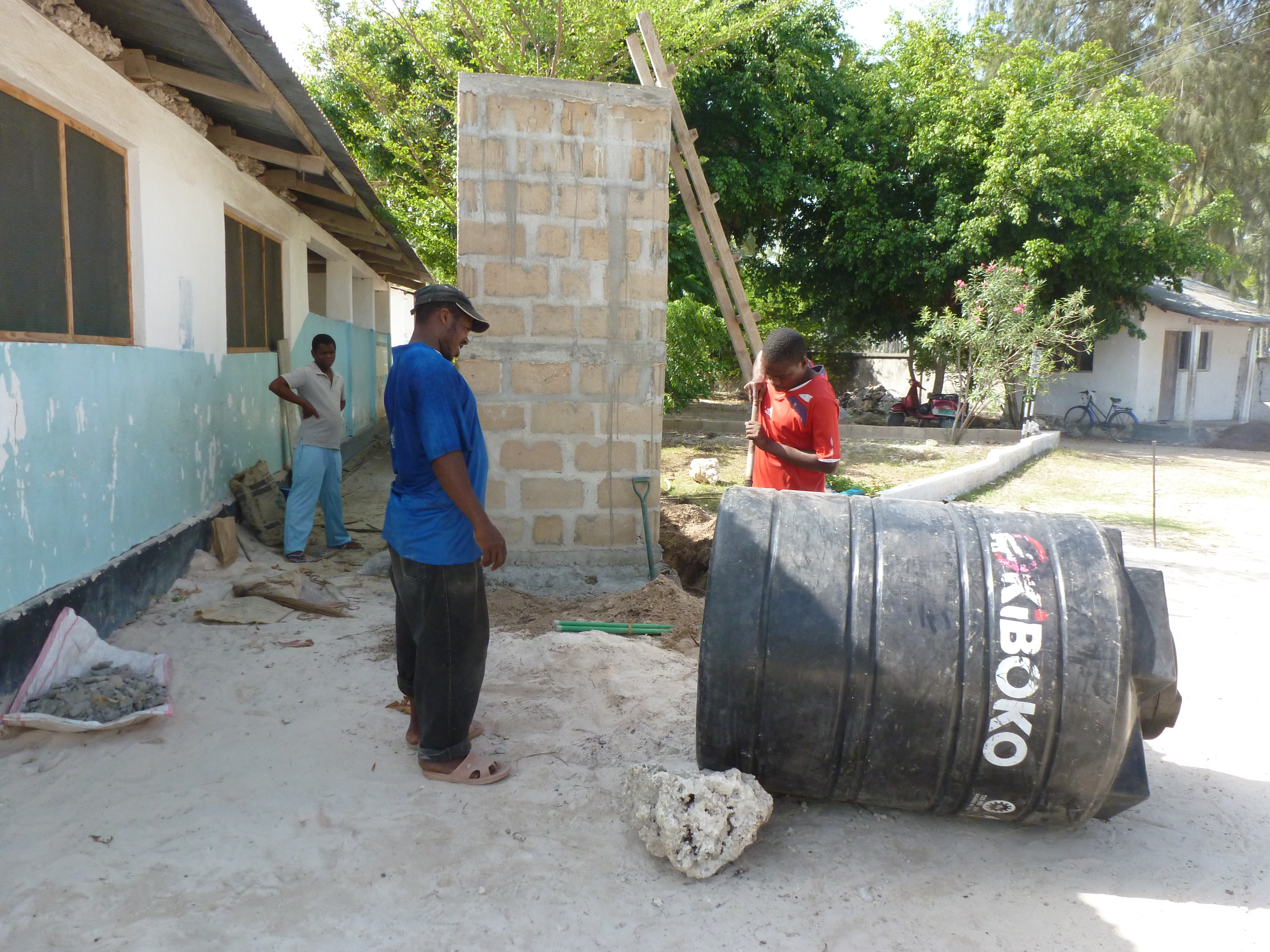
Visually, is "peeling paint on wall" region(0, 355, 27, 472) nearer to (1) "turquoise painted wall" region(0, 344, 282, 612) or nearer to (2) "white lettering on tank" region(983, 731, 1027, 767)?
(1) "turquoise painted wall" region(0, 344, 282, 612)

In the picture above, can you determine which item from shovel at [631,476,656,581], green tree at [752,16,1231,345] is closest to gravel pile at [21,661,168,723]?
shovel at [631,476,656,581]

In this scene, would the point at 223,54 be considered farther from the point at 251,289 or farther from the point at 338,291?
the point at 338,291

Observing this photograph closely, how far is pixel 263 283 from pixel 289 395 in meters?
1.96

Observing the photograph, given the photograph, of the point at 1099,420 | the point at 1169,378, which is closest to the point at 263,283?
the point at 1099,420

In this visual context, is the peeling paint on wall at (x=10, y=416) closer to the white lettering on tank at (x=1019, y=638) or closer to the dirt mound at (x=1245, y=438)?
the white lettering on tank at (x=1019, y=638)

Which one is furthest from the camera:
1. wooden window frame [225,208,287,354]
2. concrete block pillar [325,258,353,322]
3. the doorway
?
the doorway

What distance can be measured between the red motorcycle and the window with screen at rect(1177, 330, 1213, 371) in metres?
5.73

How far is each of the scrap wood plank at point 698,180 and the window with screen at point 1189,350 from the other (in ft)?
57.6

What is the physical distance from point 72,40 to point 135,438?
1.92m

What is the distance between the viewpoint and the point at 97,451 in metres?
4.31

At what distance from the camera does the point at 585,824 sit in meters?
2.84

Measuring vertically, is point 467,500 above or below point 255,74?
below

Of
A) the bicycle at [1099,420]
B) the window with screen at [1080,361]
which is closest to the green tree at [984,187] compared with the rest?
the window with screen at [1080,361]

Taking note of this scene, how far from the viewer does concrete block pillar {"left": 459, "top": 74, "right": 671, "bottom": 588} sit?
17.6ft
